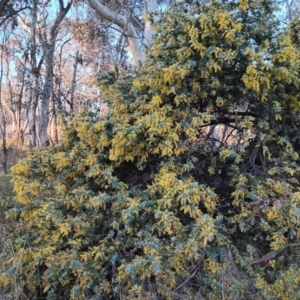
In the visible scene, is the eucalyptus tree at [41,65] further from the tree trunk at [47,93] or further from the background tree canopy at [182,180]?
the background tree canopy at [182,180]

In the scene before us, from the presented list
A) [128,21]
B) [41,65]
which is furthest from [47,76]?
[128,21]

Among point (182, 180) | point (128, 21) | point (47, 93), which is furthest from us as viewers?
point (47, 93)

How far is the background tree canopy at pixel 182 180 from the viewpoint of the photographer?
290 cm

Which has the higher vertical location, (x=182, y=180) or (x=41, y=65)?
(x=41, y=65)

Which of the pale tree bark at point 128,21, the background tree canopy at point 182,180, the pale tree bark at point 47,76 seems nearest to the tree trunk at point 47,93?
the pale tree bark at point 47,76

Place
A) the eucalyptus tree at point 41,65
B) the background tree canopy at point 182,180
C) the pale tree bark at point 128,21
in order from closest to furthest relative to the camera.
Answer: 1. the background tree canopy at point 182,180
2. the pale tree bark at point 128,21
3. the eucalyptus tree at point 41,65

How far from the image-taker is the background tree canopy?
9.50ft

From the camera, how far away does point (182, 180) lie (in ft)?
10.9

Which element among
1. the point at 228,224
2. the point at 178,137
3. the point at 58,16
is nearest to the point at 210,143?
the point at 178,137

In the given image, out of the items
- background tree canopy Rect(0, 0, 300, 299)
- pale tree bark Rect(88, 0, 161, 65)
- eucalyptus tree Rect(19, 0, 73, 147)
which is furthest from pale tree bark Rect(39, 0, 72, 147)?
background tree canopy Rect(0, 0, 300, 299)

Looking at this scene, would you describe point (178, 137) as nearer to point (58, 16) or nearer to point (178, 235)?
point (178, 235)

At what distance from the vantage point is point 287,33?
3715 millimetres

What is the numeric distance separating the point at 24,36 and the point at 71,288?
12524 mm

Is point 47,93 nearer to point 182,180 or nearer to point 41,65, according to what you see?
point 41,65
